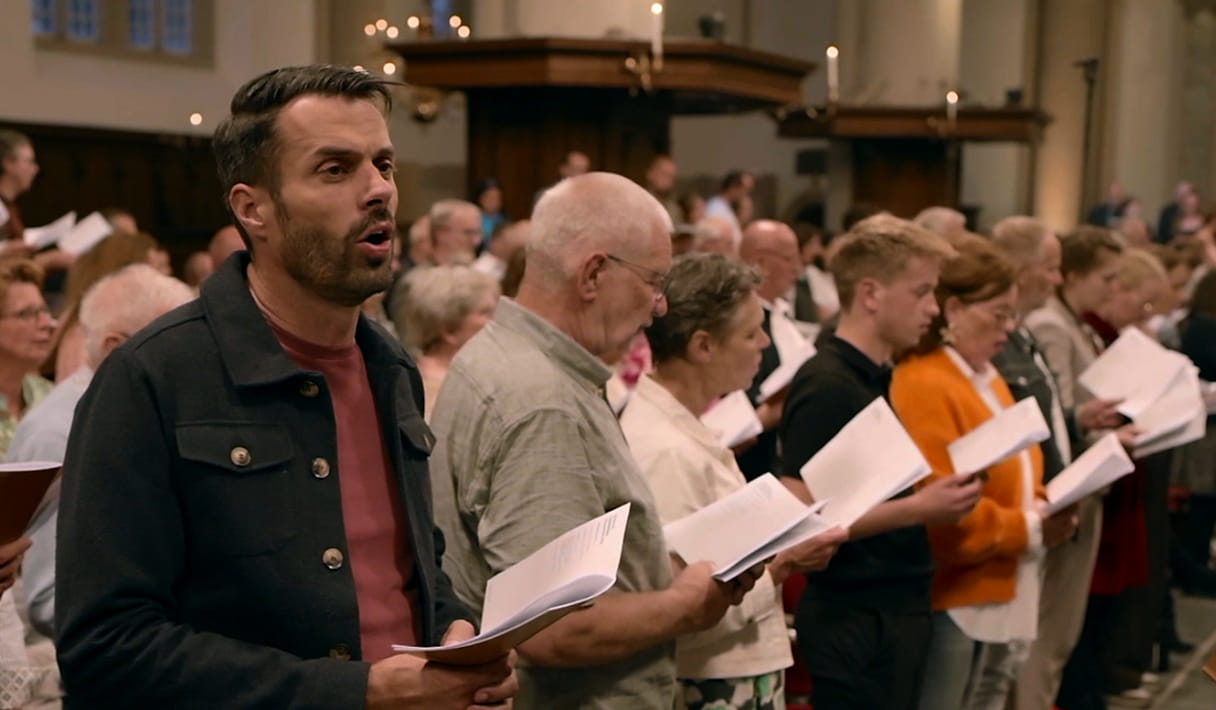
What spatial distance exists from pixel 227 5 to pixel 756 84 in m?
7.46

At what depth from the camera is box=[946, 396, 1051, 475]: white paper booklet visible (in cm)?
395

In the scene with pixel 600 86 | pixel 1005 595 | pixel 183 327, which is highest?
pixel 600 86

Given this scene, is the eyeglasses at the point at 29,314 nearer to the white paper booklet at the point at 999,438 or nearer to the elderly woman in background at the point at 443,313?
the elderly woman in background at the point at 443,313

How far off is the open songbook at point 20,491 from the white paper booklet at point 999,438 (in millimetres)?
2460

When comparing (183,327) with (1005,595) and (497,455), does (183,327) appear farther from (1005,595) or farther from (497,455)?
(1005,595)

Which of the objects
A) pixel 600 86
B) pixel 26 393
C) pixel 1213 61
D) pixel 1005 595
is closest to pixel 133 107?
pixel 600 86

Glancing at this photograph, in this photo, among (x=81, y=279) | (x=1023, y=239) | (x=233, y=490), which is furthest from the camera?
(x=1023, y=239)

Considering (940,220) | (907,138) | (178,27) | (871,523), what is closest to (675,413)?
(871,523)

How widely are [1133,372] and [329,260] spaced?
166 inches

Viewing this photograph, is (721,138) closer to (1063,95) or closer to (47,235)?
(1063,95)

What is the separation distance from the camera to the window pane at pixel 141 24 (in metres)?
13.5

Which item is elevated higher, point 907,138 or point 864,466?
point 907,138

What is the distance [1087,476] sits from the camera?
4.42m

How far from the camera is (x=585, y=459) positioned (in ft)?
8.92
